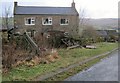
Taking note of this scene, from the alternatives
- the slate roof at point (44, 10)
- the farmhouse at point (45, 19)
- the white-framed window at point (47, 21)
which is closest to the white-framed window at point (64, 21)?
the farmhouse at point (45, 19)

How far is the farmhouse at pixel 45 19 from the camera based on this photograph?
43.2 m

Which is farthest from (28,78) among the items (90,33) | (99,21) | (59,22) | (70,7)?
(99,21)

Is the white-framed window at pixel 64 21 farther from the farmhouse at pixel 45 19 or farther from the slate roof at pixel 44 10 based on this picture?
the slate roof at pixel 44 10

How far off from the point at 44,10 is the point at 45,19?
1820 millimetres

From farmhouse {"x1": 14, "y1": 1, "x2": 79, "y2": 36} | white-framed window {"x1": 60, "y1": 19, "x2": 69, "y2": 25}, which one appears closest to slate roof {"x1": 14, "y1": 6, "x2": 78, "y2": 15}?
farmhouse {"x1": 14, "y1": 1, "x2": 79, "y2": 36}

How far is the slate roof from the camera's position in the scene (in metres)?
43.9

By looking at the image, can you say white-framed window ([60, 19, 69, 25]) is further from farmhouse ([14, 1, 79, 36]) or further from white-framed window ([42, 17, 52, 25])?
white-framed window ([42, 17, 52, 25])

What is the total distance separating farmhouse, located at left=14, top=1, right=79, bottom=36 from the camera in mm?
43188

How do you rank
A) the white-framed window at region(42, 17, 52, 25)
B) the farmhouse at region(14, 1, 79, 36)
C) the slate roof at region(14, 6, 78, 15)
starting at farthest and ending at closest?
1. the white-framed window at region(42, 17, 52, 25)
2. the slate roof at region(14, 6, 78, 15)
3. the farmhouse at region(14, 1, 79, 36)

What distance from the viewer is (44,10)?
44.9 m

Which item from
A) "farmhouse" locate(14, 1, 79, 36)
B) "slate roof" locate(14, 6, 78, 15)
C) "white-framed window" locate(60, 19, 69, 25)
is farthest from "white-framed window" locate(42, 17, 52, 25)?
"white-framed window" locate(60, 19, 69, 25)

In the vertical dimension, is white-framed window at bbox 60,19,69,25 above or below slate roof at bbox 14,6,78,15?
below

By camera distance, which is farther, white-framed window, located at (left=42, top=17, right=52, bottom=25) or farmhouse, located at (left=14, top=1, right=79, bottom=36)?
white-framed window, located at (left=42, top=17, right=52, bottom=25)

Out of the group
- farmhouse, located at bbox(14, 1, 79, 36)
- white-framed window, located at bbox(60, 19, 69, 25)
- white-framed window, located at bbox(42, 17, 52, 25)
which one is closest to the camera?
farmhouse, located at bbox(14, 1, 79, 36)
